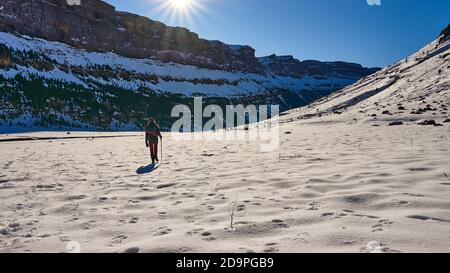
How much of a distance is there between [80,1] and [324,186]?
569 feet

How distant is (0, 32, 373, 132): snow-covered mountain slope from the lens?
2958 inches

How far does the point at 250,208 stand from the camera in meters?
5.51

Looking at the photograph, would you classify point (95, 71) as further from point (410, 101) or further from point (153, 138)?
point (153, 138)

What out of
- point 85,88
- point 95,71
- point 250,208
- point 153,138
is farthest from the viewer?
point 95,71

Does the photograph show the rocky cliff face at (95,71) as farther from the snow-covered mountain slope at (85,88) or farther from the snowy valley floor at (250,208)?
the snowy valley floor at (250,208)

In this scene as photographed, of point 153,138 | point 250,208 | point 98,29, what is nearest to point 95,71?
point 98,29

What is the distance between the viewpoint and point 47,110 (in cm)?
7706

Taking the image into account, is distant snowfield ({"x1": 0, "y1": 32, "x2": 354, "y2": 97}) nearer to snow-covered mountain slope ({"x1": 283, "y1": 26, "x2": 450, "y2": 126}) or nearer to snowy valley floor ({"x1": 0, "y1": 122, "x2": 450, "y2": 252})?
snow-covered mountain slope ({"x1": 283, "y1": 26, "x2": 450, "y2": 126})

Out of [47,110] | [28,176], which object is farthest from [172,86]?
[28,176]

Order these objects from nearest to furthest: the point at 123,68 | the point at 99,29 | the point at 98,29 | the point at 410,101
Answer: the point at 410,101
the point at 123,68
the point at 98,29
the point at 99,29

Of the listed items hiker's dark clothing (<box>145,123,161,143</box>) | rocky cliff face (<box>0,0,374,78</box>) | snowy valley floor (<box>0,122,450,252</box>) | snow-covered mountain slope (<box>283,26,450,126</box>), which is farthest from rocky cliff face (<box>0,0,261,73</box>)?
snowy valley floor (<box>0,122,450,252</box>)

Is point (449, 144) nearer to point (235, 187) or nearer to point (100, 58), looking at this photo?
point (235, 187)

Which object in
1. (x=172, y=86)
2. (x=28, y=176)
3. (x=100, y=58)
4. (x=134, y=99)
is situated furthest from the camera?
(x=172, y=86)

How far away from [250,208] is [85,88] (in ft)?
342
